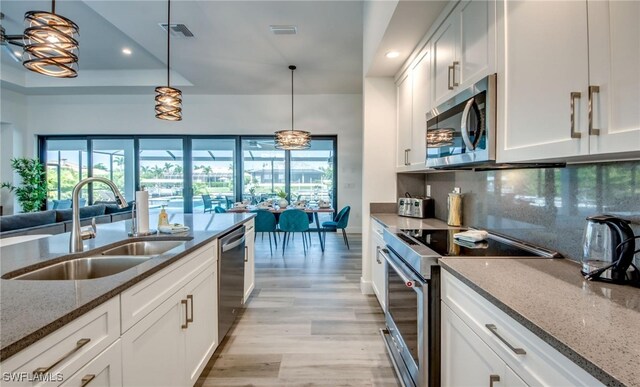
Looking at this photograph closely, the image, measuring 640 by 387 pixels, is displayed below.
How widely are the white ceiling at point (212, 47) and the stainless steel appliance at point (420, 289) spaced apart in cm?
282

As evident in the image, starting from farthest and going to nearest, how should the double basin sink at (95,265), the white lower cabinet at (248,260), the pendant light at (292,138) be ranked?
the pendant light at (292,138) < the white lower cabinet at (248,260) < the double basin sink at (95,265)

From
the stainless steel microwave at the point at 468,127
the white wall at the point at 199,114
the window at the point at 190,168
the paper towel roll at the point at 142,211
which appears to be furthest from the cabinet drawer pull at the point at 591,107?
the window at the point at 190,168

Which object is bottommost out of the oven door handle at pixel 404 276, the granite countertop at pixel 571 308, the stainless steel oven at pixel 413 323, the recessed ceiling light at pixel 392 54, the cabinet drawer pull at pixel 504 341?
the stainless steel oven at pixel 413 323

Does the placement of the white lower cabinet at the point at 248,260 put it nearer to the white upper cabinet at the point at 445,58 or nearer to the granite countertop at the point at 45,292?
the granite countertop at the point at 45,292

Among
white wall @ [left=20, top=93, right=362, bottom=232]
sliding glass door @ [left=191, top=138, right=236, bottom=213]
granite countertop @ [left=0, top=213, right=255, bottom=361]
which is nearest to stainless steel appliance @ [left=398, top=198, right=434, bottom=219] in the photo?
granite countertop @ [left=0, top=213, right=255, bottom=361]

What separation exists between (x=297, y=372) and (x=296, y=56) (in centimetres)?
431

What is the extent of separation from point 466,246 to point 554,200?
47 cm

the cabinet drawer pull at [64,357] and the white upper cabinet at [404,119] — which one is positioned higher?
the white upper cabinet at [404,119]

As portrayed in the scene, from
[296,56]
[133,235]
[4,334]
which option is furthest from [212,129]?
[4,334]

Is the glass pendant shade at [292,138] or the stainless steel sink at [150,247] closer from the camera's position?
the stainless steel sink at [150,247]

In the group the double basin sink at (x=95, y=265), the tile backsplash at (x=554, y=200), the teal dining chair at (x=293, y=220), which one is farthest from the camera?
the teal dining chair at (x=293, y=220)

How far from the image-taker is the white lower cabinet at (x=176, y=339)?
3.74 feet

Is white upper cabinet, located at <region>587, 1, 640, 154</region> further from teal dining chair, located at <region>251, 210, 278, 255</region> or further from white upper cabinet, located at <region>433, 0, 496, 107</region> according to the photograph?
teal dining chair, located at <region>251, 210, 278, 255</region>

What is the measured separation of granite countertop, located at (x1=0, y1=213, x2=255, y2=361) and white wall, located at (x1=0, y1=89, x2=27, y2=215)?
6.96m
